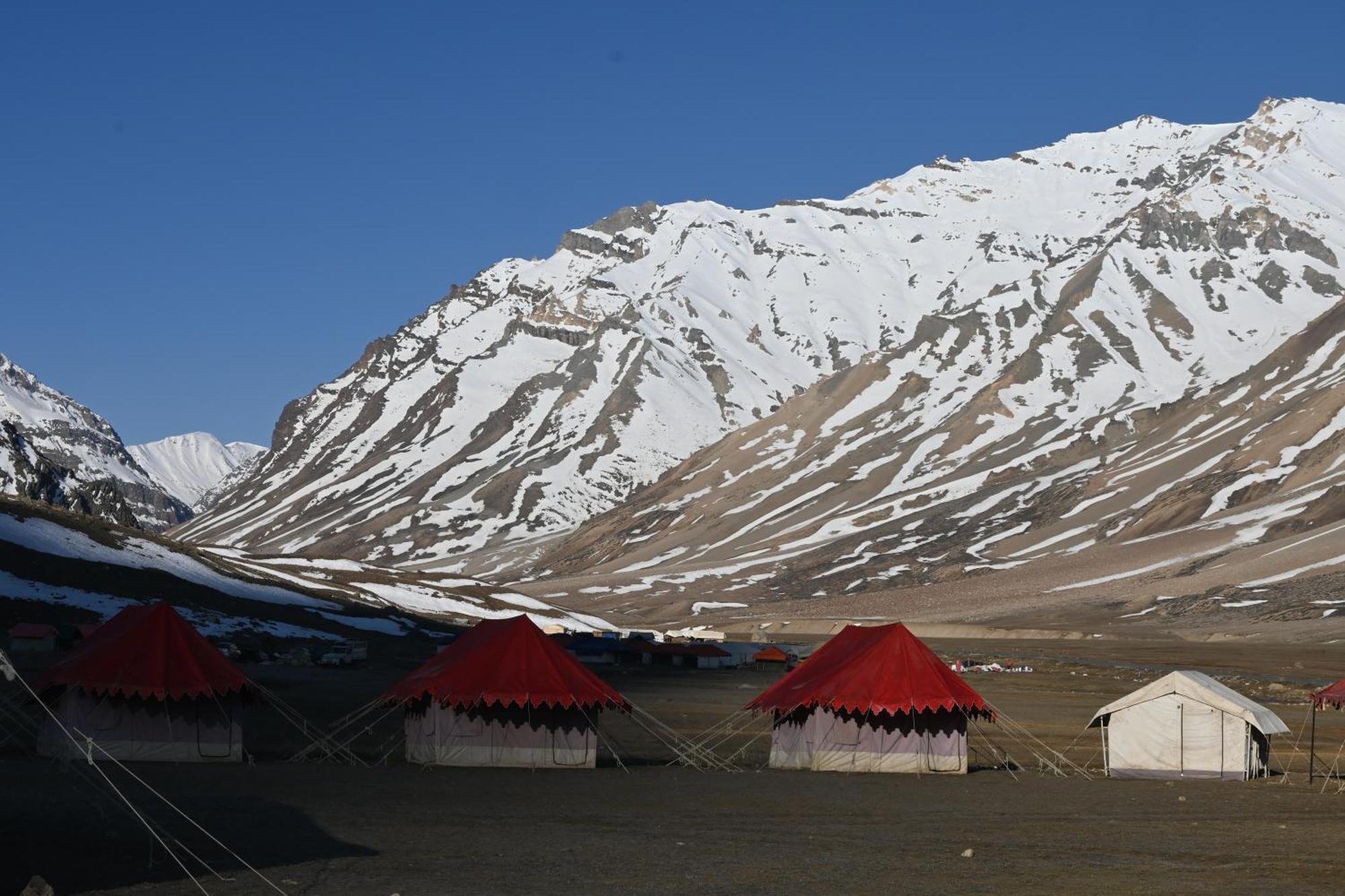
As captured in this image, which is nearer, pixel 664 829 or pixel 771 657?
pixel 664 829

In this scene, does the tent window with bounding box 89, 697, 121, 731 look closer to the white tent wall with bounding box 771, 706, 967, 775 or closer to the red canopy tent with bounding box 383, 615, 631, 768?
the red canopy tent with bounding box 383, 615, 631, 768

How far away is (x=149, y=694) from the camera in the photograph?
38000 millimetres

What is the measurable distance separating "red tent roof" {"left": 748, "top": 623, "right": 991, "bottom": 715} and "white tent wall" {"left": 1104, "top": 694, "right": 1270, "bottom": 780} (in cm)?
410

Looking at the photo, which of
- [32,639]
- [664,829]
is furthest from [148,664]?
[32,639]

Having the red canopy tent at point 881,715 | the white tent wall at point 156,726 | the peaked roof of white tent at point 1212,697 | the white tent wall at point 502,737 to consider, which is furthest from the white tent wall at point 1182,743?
the white tent wall at point 156,726

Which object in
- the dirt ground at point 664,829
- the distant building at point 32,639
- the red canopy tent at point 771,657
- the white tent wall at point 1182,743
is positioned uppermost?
the red canopy tent at point 771,657

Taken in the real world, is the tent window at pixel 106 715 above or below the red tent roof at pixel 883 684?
below

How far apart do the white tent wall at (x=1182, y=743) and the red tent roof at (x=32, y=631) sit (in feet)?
167

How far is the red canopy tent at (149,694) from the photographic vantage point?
38.0 metres

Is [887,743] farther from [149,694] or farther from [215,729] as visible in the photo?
[149,694]

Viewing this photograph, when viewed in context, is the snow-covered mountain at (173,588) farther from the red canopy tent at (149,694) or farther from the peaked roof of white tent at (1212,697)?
the peaked roof of white tent at (1212,697)

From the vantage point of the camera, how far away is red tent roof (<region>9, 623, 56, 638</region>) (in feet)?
244

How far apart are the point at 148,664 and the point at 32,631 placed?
1582 inches

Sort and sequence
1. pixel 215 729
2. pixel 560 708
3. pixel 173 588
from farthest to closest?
pixel 173 588 < pixel 560 708 < pixel 215 729
